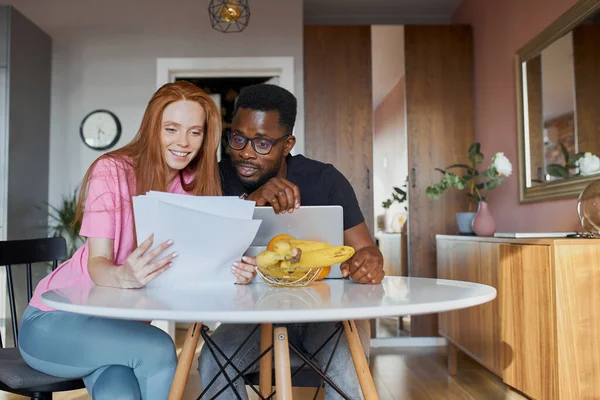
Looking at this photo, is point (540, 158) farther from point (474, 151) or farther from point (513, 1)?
point (513, 1)

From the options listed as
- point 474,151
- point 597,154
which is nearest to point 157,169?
point 597,154

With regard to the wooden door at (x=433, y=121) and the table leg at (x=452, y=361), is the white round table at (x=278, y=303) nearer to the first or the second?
the table leg at (x=452, y=361)

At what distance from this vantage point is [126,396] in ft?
3.69

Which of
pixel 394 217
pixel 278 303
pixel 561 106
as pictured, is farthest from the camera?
pixel 394 217

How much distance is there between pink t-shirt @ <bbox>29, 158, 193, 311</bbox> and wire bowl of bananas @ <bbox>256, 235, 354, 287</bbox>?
0.40 metres

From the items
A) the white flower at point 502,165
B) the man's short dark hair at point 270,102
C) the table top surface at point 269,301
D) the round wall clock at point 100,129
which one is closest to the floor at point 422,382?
the white flower at point 502,165

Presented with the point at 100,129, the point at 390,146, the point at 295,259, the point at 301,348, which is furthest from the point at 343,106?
the point at 295,259

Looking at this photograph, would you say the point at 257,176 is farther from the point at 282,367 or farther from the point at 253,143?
the point at 282,367

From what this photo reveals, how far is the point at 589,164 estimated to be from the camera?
2.52m

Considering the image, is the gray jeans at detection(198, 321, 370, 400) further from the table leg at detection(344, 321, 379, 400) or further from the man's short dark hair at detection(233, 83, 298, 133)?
the man's short dark hair at detection(233, 83, 298, 133)

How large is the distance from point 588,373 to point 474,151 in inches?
73.5

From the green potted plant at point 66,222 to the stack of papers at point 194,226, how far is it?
3.02 metres

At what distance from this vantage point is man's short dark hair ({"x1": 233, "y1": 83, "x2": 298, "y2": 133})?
1.76 metres

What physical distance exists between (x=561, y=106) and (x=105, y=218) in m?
2.40
